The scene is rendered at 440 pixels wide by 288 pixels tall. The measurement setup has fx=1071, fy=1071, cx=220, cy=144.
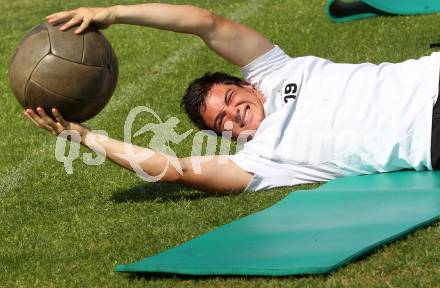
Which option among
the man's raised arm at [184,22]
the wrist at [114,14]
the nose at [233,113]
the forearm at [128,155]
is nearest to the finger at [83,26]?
the man's raised arm at [184,22]

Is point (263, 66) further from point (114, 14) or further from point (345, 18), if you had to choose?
point (345, 18)

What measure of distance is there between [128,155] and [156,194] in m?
0.49

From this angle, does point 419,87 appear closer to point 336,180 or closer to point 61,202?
point 336,180

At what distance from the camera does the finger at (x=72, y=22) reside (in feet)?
Answer: 20.1

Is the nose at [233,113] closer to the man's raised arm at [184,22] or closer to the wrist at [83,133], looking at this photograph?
the man's raised arm at [184,22]

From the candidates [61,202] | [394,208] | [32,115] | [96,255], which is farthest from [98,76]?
[394,208]

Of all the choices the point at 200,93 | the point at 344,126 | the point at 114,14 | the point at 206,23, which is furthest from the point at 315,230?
the point at 114,14

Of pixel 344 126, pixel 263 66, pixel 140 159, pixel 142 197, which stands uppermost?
pixel 263 66

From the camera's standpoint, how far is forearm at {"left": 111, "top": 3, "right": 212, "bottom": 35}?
20.4 feet

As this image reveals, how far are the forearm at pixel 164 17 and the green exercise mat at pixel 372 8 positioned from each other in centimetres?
522

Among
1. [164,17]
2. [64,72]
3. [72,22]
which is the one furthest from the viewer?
[164,17]

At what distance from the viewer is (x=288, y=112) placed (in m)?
6.41

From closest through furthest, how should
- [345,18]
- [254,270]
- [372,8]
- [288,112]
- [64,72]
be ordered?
[254,270], [64,72], [288,112], [345,18], [372,8]

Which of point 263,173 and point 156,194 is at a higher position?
point 263,173
